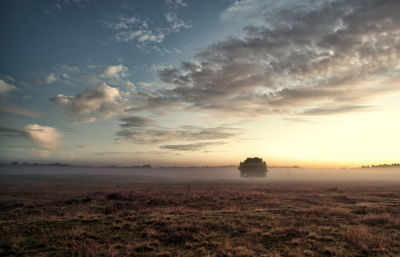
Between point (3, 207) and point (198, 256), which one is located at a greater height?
point (198, 256)

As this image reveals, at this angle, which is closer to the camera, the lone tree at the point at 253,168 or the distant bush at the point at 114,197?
the distant bush at the point at 114,197

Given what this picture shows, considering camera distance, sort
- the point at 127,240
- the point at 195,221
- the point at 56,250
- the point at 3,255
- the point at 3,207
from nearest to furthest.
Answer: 1. the point at 3,255
2. the point at 56,250
3. the point at 127,240
4. the point at 195,221
5. the point at 3,207

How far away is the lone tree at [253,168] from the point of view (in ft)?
323

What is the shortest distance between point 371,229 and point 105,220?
17.5 metres

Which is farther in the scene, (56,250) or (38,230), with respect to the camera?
(38,230)

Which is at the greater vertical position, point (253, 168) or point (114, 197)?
point (114, 197)

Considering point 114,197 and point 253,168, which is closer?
point 114,197

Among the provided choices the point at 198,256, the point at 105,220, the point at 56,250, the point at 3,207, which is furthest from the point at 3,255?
the point at 3,207

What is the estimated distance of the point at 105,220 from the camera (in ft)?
48.5

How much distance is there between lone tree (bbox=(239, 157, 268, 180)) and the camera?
98400 mm

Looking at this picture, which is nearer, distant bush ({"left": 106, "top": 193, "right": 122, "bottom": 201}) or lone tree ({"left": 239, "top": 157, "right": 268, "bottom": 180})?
distant bush ({"left": 106, "top": 193, "right": 122, "bottom": 201})

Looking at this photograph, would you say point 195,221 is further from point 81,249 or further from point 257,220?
point 81,249

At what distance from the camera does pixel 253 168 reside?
98.4m

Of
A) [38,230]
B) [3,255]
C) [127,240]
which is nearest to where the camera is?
[3,255]
